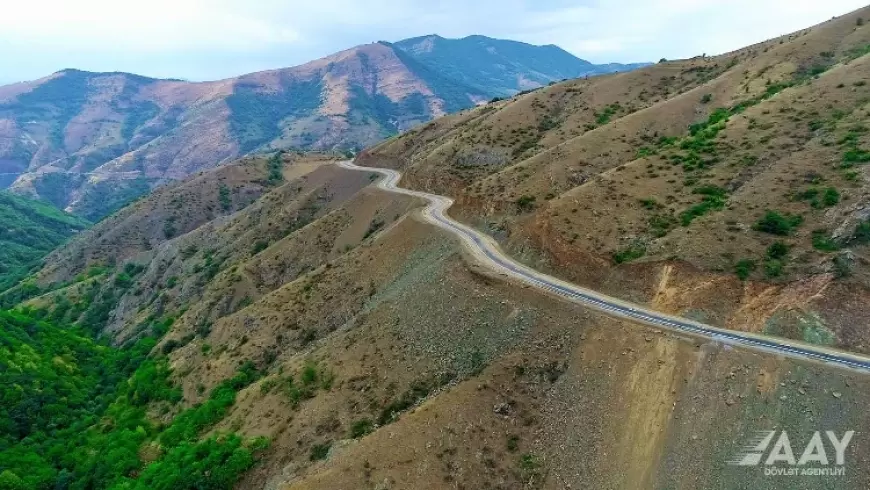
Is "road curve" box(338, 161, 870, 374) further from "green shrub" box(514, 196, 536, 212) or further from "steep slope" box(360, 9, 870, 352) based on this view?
"green shrub" box(514, 196, 536, 212)

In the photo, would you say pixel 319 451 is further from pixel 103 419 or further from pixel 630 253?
pixel 103 419

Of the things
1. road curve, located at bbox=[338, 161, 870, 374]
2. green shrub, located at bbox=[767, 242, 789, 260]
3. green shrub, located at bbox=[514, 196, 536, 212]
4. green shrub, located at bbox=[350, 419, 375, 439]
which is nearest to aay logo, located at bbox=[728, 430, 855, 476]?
road curve, located at bbox=[338, 161, 870, 374]

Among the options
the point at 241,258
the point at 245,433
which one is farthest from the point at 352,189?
the point at 245,433

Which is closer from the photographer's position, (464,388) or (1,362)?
(464,388)

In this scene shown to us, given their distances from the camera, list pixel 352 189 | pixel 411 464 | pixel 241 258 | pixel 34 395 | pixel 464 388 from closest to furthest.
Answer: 1. pixel 411 464
2. pixel 464 388
3. pixel 34 395
4. pixel 241 258
5. pixel 352 189

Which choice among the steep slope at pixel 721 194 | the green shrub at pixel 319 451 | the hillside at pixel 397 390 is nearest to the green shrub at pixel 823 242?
the steep slope at pixel 721 194

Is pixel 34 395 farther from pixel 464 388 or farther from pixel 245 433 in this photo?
pixel 464 388

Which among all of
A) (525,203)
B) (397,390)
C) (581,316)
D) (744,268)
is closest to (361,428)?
(397,390)
